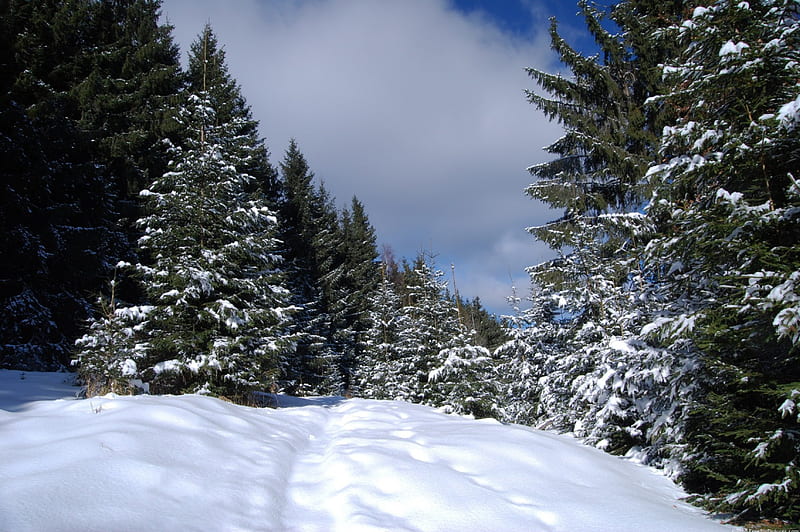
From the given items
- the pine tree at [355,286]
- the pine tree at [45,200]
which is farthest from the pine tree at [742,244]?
the pine tree at [355,286]

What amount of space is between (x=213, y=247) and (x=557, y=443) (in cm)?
843

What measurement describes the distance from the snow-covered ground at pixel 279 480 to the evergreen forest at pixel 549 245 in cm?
131

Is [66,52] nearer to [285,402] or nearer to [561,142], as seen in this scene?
[285,402]

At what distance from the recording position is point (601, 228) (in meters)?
10.4

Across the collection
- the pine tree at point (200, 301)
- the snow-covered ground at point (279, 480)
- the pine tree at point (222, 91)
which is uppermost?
the pine tree at point (222, 91)

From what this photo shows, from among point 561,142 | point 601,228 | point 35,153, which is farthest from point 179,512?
point 35,153

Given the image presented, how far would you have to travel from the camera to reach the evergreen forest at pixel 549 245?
4094mm

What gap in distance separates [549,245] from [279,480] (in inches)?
373

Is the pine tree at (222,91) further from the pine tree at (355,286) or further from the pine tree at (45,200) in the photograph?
the pine tree at (355,286)

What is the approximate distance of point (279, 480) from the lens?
412 cm

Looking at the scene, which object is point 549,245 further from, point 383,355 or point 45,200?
point 45,200

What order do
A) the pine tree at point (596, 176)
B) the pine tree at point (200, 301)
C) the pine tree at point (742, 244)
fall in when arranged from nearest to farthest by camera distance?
the pine tree at point (742, 244) → the pine tree at point (200, 301) → the pine tree at point (596, 176)

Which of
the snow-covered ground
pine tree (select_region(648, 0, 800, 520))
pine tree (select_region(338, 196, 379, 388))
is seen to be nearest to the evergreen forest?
pine tree (select_region(648, 0, 800, 520))

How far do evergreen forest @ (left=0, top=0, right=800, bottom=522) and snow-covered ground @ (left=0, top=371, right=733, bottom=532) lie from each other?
1.31 metres
